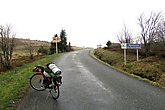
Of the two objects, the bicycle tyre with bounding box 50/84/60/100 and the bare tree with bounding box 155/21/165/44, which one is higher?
the bare tree with bounding box 155/21/165/44

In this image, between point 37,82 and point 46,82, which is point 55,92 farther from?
point 37,82

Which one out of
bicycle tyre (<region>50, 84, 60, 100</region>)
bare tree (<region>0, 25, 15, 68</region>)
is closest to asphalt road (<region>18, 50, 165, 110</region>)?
bicycle tyre (<region>50, 84, 60, 100</region>)

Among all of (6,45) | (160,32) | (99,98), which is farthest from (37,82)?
(160,32)

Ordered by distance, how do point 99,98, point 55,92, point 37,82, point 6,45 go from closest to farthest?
point 99,98 → point 55,92 → point 37,82 → point 6,45

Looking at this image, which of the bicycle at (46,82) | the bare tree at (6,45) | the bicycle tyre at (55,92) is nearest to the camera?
the bicycle tyre at (55,92)

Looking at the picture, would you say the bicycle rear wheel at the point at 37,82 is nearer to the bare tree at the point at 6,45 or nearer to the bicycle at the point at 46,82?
the bicycle at the point at 46,82

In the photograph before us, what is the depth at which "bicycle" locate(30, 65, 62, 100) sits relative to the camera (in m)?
8.57

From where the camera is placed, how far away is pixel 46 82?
914 centimetres

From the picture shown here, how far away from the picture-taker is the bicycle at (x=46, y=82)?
8.57 metres

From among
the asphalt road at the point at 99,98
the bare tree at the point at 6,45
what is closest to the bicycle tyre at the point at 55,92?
the asphalt road at the point at 99,98

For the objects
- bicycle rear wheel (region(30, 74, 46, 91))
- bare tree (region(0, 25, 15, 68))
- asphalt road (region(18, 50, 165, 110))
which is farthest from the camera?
bare tree (region(0, 25, 15, 68))

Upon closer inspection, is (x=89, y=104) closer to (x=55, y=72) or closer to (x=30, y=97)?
(x=55, y=72)

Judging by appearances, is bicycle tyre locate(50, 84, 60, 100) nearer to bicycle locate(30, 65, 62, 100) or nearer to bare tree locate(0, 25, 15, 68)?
bicycle locate(30, 65, 62, 100)

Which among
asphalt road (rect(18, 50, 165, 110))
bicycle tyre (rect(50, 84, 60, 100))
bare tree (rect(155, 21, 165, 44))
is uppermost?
bare tree (rect(155, 21, 165, 44))
